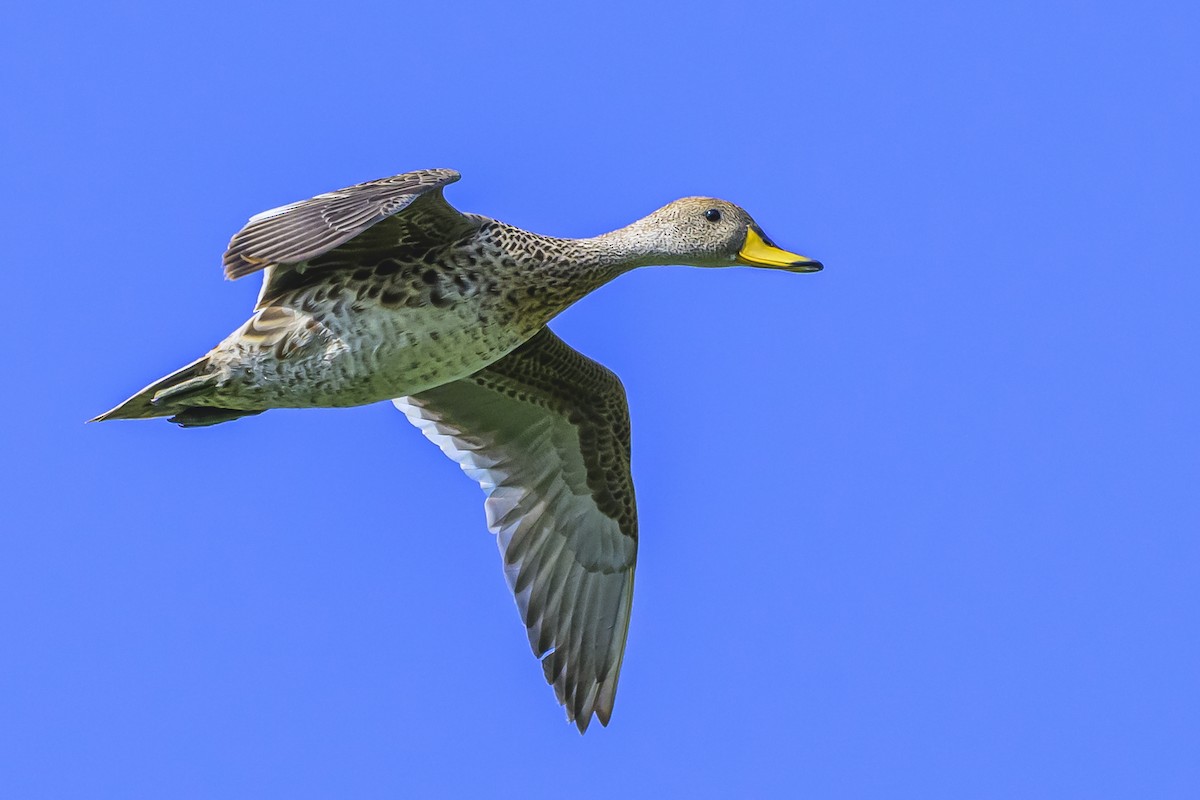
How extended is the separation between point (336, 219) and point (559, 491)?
3.54m

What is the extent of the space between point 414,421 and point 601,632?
190 centimetres

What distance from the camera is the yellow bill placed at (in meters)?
11.1

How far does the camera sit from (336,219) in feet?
30.7

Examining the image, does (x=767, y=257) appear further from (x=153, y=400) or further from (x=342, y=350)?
(x=153, y=400)

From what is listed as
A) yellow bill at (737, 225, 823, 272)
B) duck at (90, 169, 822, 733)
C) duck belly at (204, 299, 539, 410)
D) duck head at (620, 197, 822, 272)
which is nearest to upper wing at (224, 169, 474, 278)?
duck at (90, 169, 822, 733)

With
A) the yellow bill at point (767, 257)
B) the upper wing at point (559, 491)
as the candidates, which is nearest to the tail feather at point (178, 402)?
the upper wing at point (559, 491)

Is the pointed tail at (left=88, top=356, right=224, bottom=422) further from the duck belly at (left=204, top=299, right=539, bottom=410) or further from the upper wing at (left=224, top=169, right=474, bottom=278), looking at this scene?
the upper wing at (left=224, top=169, right=474, bottom=278)

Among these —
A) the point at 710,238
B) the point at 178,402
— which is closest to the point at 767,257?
the point at 710,238

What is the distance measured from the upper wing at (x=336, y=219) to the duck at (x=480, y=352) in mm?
12

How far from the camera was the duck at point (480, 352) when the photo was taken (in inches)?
396

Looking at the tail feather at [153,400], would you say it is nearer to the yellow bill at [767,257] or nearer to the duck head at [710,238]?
the duck head at [710,238]

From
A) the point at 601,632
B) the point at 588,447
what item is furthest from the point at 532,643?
the point at 588,447

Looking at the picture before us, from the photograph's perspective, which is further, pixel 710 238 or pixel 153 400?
pixel 710 238

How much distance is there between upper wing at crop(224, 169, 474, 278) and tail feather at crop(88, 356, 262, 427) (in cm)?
102
